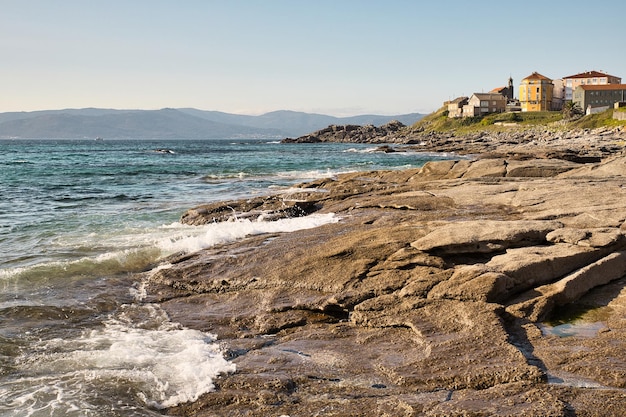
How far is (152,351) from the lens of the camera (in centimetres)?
1083

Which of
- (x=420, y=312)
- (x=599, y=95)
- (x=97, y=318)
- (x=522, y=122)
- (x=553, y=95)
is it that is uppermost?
(x=553, y=95)

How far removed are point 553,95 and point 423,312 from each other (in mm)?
175665

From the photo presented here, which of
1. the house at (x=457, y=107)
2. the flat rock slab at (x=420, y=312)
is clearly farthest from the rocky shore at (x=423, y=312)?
the house at (x=457, y=107)

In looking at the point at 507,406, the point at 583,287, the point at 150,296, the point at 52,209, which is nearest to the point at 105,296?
the point at 150,296

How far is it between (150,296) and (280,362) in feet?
19.0

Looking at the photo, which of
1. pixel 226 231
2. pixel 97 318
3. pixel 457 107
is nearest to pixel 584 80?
pixel 457 107

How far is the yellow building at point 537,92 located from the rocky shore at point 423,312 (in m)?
158

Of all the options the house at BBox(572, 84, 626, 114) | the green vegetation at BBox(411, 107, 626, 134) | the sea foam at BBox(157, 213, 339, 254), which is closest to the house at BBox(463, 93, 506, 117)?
the green vegetation at BBox(411, 107, 626, 134)

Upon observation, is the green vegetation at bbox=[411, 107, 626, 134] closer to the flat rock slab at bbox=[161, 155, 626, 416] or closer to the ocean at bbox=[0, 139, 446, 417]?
the ocean at bbox=[0, 139, 446, 417]

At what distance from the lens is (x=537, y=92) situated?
537 feet

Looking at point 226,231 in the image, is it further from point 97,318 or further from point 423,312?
point 423,312

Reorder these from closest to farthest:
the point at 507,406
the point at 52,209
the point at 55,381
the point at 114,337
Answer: the point at 507,406 → the point at 55,381 → the point at 114,337 → the point at 52,209

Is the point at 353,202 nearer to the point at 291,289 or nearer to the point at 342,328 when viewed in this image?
the point at 291,289

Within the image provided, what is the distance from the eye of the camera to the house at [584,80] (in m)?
162
